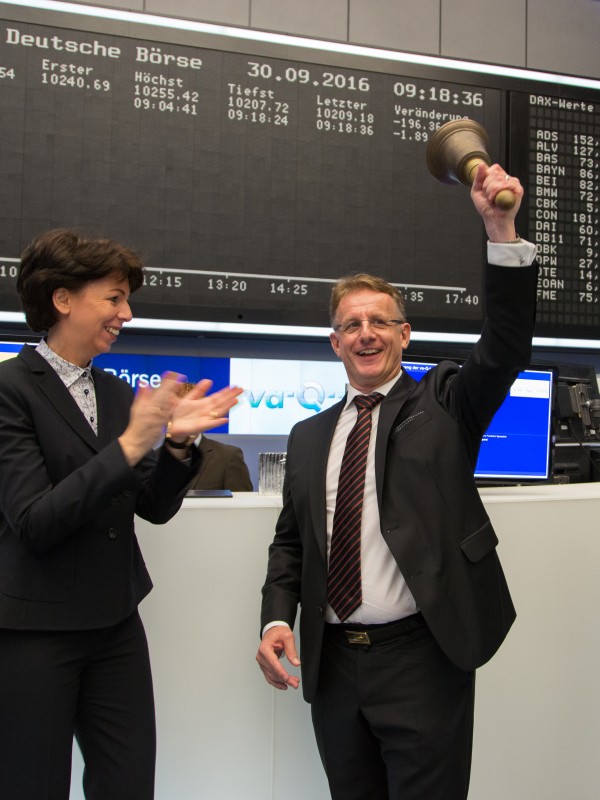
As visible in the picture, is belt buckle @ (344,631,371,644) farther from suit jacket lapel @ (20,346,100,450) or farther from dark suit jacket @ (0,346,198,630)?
suit jacket lapel @ (20,346,100,450)

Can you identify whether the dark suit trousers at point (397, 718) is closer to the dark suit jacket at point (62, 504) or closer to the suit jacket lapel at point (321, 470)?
the suit jacket lapel at point (321, 470)

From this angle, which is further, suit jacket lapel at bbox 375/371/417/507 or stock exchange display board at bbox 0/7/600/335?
stock exchange display board at bbox 0/7/600/335

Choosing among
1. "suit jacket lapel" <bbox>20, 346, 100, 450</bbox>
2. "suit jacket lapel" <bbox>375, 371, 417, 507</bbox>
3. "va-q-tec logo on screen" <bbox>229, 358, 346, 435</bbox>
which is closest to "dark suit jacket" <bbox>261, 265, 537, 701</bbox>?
"suit jacket lapel" <bbox>375, 371, 417, 507</bbox>

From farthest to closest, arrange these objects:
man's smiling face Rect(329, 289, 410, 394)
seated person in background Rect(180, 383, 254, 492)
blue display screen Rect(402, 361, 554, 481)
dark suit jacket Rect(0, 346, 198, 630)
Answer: seated person in background Rect(180, 383, 254, 492)
blue display screen Rect(402, 361, 554, 481)
man's smiling face Rect(329, 289, 410, 394)
dark suit jacket Rect(0, 346, 198, 630)

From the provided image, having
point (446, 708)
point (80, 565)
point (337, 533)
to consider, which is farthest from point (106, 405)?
point (446, 708)

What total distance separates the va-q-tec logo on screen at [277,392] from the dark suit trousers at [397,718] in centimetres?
243

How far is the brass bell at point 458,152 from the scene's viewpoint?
128cm

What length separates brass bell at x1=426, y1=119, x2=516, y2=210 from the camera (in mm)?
1279

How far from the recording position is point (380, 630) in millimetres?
1356

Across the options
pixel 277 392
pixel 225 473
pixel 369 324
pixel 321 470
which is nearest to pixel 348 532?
pixel 321 470

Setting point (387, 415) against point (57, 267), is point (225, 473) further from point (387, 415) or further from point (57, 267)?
point (57, 267)

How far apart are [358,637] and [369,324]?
1.94 ft

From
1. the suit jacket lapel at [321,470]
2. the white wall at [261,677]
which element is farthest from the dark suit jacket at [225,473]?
the suit jacket lapel at [321,470]

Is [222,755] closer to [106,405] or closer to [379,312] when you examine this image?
[106,405]
